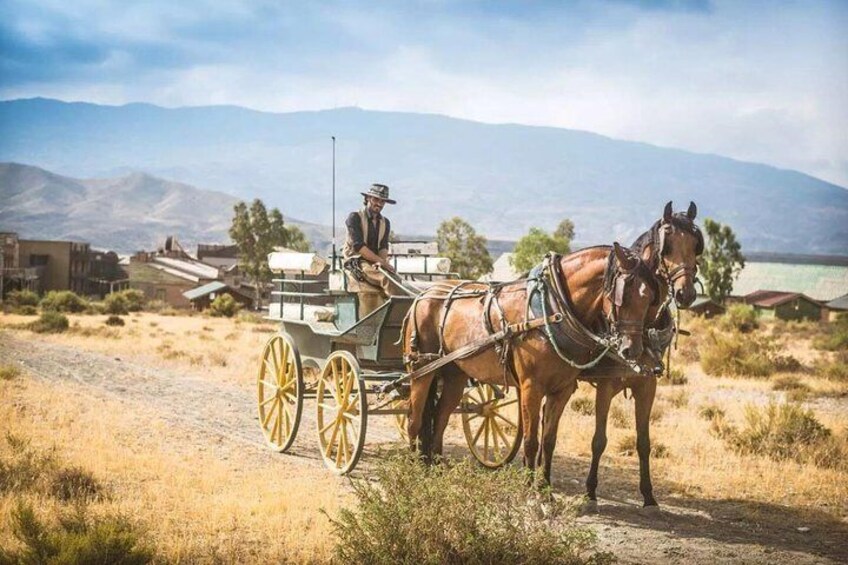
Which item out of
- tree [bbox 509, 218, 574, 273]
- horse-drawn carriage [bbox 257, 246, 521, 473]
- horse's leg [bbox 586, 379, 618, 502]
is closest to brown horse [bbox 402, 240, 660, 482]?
horse's leg [bbox 586, 379, 618, 502]

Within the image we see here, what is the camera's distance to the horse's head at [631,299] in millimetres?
6840

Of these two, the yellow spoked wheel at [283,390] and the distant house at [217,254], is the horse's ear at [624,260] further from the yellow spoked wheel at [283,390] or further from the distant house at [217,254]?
the distant house at [217,254]

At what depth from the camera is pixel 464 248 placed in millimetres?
60406

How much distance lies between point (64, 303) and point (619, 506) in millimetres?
39904

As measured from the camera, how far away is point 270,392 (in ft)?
49.1

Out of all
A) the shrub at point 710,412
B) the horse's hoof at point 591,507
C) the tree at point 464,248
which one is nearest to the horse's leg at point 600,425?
the horse's hoof at point 591,507

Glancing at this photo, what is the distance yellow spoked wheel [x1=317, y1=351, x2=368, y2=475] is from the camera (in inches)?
350

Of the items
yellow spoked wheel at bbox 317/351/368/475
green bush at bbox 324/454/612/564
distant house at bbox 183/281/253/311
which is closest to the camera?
green bush at bbox 324/454/612/564

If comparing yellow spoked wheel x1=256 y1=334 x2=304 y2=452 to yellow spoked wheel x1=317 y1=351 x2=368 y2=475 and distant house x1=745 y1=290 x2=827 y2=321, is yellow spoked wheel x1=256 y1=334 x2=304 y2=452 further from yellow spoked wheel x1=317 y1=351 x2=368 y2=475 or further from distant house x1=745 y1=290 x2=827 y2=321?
distant house x1=745 y1=290 x2=827 y2=321

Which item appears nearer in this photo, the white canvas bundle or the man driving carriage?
the man driving carriage

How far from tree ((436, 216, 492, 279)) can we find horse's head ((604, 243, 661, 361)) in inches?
1986

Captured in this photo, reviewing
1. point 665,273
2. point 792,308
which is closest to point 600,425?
point 665,273

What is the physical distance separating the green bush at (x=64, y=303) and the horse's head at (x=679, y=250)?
40.3m

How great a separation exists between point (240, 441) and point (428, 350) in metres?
3.60
